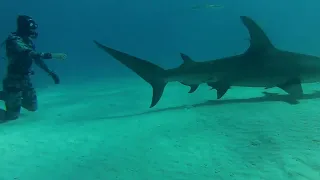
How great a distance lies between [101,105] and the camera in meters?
9.09

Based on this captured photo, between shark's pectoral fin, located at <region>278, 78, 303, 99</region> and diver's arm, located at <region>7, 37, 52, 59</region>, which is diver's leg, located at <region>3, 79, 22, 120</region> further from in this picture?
shark's pectoral fin, located at <region>278, 78, 303, 99</region>

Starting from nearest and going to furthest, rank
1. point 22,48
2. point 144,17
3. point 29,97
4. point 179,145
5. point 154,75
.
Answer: point 179,145 → point 154,75 → point 22,48 → point 29,97 → point 144,17

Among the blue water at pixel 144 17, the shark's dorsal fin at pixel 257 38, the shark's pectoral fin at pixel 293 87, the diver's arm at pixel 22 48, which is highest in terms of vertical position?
the shark's dorsal fin at pixel 257 38

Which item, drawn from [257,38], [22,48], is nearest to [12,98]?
[22,48]

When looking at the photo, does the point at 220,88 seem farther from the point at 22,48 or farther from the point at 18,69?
the point at 18,69

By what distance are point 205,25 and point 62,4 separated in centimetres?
6136

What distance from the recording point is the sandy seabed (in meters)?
3.58

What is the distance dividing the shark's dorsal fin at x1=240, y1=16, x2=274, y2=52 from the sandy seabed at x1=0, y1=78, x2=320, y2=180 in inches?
45.0

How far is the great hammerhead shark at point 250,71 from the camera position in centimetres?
682

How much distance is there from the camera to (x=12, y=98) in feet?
25.6

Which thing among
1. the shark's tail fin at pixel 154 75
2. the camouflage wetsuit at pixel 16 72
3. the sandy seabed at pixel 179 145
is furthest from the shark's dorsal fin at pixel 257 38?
the camouflage wetsuit at pixel 16 72

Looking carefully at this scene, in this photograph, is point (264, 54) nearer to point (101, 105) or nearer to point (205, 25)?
point (101, 105)

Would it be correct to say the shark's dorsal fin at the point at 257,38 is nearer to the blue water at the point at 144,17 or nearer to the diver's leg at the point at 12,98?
the diver's leg at the point at 12,98

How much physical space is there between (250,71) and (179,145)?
321 centimetres
